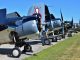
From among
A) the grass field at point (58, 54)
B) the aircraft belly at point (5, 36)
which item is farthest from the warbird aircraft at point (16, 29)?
the grass field at point (58, 54)

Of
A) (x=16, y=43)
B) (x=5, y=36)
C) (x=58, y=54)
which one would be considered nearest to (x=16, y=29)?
(x=5, y=36)

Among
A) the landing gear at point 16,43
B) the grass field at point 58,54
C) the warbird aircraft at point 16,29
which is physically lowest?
the grass field at point 58,54

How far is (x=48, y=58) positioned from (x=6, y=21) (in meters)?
3.78

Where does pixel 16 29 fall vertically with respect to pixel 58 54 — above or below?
above

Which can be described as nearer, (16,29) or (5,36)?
(16,29)

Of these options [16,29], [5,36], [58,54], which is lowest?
[58,54]

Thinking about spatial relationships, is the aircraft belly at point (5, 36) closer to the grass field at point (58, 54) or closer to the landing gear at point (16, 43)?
the landing gear at point (16, 43)

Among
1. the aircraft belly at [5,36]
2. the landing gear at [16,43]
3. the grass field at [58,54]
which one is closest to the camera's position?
the grass field at [58,54]

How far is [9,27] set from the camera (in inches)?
679

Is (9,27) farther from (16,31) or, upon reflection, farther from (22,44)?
(22,44)

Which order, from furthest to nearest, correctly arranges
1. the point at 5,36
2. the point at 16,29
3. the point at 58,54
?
the point at 58,54 < the point at 5,36 < the point at 16,29

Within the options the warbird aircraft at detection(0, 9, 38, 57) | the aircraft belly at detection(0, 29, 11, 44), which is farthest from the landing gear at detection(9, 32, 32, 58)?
the aircraft belly at detection(0, 29, 11, 44)

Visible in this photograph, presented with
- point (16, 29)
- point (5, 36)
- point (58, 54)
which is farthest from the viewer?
point (58, 54)

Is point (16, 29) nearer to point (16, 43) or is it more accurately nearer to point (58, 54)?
point (16, 43)
